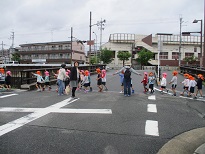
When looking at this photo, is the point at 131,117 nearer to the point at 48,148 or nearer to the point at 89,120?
the point at 89,120

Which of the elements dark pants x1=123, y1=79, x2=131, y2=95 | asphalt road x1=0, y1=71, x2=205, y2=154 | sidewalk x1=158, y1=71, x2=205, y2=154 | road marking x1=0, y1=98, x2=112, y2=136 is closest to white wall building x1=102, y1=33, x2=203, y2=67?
dark pants x1=123, y1=79, x2=131, y2=95

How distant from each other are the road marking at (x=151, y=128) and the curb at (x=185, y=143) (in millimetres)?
469

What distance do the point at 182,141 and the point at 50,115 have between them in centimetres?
380

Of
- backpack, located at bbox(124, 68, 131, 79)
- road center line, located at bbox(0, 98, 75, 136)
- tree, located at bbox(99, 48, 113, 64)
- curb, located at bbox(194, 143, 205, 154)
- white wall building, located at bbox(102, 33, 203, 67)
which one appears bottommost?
curb, located at bbox(194, 143, 205, 154)

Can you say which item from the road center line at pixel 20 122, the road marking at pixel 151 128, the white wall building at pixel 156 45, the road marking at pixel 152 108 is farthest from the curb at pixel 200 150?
the white wall building at pixel 156 45

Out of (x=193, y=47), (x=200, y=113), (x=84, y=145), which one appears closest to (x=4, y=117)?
(x=84, y=145)

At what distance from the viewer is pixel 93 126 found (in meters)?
5.09

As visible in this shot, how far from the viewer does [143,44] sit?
64125 mm

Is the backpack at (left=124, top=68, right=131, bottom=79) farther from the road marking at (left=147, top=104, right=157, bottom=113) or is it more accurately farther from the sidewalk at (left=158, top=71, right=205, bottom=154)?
the sidewalk at (left=158, top=71, right=205, bottom=154)

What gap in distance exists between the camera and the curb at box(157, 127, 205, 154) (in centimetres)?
380

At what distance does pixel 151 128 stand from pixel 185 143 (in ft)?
3.17

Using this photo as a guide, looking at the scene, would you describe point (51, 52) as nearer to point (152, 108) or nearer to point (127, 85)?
point (127, 85)

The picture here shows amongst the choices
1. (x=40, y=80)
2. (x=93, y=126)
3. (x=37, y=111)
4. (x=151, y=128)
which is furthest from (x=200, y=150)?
(x=40, y=80)

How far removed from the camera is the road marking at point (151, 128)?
463cm
